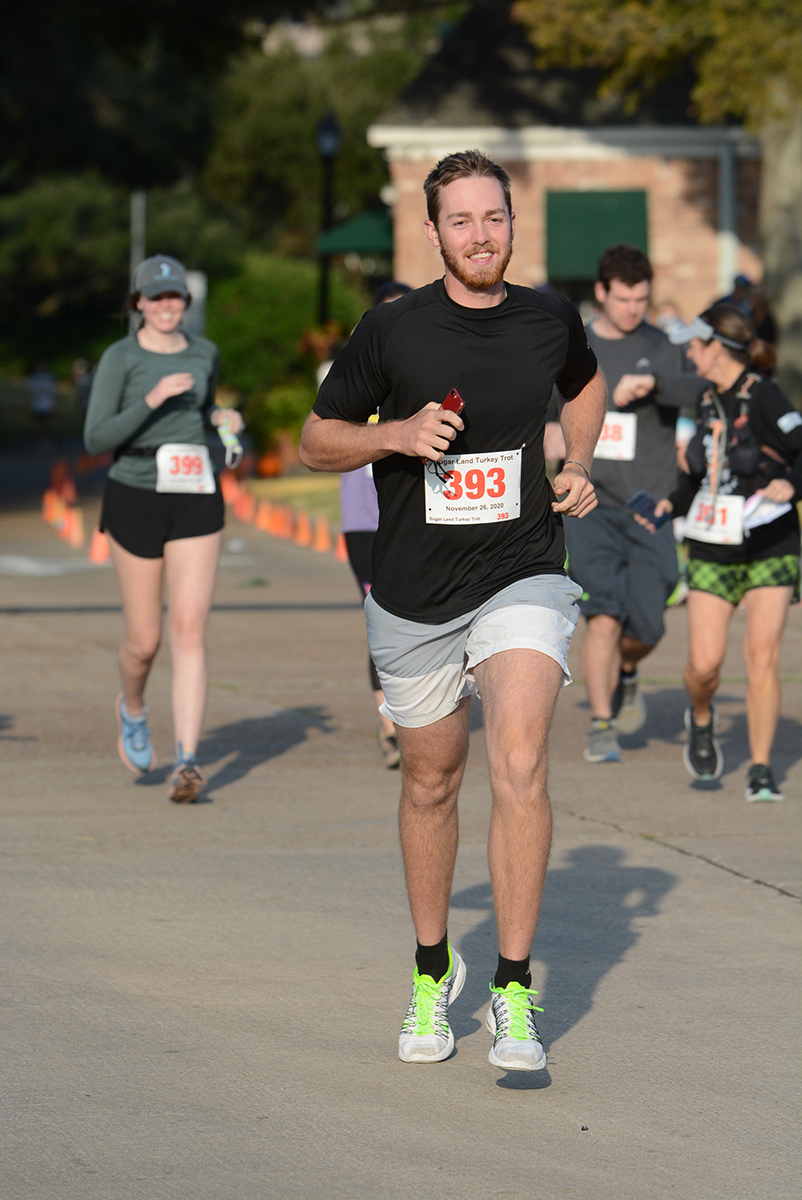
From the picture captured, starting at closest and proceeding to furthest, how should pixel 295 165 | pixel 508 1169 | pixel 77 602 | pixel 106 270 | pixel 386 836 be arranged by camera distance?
1. pixel 508 1169
2. pixel 386 836
3. pixel 77 602
4. pixel 106 270
5. pixel 295 165

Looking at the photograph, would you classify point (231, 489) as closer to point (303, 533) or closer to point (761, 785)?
point (303, 533)

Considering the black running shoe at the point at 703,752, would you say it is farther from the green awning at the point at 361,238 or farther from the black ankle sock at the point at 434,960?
the green awning at the point at 361,238

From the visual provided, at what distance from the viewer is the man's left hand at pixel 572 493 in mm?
4410

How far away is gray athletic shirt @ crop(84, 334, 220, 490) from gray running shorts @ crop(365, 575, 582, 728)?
3144 mm

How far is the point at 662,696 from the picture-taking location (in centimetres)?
1027

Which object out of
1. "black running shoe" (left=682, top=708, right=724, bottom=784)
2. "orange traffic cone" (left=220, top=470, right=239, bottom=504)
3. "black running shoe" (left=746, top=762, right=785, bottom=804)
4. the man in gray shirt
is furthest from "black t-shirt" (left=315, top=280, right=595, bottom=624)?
"orange traffic cone" (left=220, top=470, right=239, bottom=504)

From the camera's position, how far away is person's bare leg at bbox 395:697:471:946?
14.8 ft

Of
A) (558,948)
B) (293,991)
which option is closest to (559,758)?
(558,948)

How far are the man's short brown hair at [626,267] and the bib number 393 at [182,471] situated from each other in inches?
78.9

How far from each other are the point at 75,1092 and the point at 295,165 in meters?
67.7

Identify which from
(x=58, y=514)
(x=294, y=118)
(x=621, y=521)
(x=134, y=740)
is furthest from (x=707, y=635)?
(x=294, y=118)

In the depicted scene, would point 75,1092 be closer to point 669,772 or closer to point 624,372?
point 669,772

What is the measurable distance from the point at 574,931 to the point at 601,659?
2.92 metres

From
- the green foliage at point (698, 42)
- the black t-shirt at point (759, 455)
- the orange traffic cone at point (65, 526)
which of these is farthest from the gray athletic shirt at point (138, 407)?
the orange traffic cone at point (65, 526)
